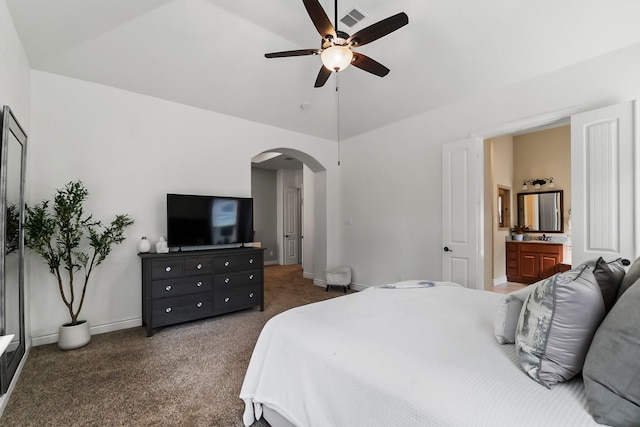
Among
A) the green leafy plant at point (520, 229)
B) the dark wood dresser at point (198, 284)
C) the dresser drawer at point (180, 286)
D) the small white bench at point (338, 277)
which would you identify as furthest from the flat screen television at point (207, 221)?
the green leafy plant at point (520, 229)

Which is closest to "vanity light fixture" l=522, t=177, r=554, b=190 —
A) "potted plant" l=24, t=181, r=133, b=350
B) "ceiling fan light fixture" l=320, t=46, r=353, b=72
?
"ceiling fan light fixture" l=320, t=46, r=353, b=72

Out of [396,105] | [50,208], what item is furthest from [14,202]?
[396,105]

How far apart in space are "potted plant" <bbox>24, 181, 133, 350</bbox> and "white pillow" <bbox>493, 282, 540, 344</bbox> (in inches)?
136

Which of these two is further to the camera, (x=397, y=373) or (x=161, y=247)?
(x=161, y=247)

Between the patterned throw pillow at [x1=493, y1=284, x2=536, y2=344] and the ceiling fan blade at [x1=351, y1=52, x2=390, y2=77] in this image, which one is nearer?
the patterned throw pillow at [x1=493, y1=284, x2=536, y2=344]

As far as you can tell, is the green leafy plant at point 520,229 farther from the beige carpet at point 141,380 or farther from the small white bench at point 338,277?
the beige carpet at point 141,380

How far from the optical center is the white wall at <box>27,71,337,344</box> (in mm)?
3053

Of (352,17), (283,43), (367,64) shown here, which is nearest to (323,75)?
(367,64)

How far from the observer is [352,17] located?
2916mm

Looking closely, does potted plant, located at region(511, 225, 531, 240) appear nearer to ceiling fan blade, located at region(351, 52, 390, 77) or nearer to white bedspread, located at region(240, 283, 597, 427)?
white bedspread, located at region(240, 283, 597, 427)

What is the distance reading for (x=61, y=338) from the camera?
2.85 metres

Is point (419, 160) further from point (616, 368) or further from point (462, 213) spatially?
point (616, 368)

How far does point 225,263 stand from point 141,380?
1.58 metres

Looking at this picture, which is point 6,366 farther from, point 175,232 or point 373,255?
point 373,255
